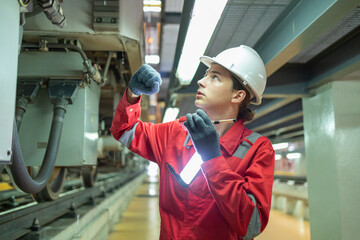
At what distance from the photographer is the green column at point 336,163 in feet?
10.4

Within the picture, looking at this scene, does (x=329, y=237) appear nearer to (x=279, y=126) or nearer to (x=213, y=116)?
(x=213, y=116)

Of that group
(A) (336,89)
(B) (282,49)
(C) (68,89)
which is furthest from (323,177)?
(C) (68,89)

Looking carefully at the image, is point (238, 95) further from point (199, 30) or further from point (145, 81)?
point (199, 30)

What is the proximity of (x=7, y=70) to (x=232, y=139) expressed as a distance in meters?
1.04

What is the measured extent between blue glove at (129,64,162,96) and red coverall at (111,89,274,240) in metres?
0.10

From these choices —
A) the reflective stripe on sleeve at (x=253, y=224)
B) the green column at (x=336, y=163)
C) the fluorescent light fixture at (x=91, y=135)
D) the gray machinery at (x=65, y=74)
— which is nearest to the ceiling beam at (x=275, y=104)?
the green column at (x=336, y=163)

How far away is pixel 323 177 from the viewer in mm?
3480

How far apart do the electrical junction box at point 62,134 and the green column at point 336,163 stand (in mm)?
2446

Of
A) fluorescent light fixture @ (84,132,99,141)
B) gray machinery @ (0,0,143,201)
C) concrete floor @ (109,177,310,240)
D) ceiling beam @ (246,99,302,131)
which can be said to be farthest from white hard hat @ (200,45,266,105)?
ceiling beam @ (246,99,302,131)

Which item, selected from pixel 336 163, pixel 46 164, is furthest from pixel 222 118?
pixel 336 163

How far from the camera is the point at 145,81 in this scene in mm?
1636

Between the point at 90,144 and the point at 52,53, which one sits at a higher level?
the point at 52,53

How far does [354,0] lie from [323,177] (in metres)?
2.20

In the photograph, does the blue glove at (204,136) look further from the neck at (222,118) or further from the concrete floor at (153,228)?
the concrete floor at (153,228)
